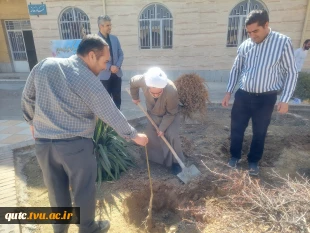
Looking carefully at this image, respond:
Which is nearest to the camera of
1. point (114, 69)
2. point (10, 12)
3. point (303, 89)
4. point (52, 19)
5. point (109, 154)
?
point (109, 154)

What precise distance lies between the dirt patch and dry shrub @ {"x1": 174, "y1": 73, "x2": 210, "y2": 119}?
1.86ft

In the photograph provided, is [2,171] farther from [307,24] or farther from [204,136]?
[307,24]

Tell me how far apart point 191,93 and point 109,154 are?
5.45 ft

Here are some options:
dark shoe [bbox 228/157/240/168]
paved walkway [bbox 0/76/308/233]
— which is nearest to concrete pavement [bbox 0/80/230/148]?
paved walkway [bbox 0/76/308/233]

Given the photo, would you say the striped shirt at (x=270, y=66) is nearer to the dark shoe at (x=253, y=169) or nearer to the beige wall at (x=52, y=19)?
the dark shoe at (x=253, y=169)

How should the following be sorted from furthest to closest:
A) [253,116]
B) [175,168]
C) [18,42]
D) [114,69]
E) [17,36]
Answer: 1. [18,42]
2. [17,36]
3. [114,69]
4. [175,168]
5. [253,116]

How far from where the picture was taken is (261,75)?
9.61 ft

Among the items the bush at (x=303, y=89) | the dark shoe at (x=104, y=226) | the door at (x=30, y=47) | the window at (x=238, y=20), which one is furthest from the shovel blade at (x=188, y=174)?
the door at (x=30, y=47)

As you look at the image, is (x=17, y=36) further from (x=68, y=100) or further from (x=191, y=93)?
(x=68, y=100)

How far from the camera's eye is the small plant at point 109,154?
3.22 meters

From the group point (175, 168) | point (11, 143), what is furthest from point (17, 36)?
point (175, 168)

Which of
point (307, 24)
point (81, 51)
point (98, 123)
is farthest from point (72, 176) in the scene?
point (307, 24)

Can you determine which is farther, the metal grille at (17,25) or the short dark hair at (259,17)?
the metal grille at (17,25)

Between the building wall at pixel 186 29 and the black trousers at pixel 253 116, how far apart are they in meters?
6.27
